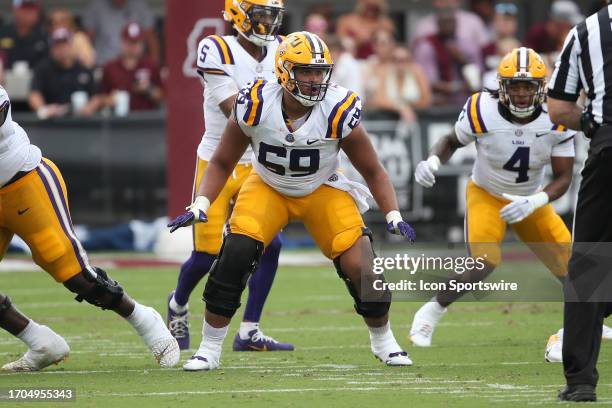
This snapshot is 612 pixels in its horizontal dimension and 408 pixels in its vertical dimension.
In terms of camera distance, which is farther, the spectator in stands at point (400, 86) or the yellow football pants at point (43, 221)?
the spectator in stands at point (400, 86)

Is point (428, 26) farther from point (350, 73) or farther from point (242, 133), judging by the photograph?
point (242, 133)

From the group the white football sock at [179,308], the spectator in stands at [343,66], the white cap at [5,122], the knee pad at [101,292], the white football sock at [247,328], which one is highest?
the white cap at [5,122]

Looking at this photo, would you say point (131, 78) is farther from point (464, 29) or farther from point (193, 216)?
point (193, 216)

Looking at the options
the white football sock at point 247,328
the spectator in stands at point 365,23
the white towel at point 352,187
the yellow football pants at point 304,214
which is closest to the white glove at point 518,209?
the white towel at point 352,187

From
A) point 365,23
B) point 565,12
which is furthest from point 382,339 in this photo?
point 365,23

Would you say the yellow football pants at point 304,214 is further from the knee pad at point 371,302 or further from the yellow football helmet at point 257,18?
the yellow football helmet at point 257,18

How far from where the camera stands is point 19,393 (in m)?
5.71

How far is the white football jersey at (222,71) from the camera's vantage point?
24.4 ft

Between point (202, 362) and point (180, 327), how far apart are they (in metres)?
1.04

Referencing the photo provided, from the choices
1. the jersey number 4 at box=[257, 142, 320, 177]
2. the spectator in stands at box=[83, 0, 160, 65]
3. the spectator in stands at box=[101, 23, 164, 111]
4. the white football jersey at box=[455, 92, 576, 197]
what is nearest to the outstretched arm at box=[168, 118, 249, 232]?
the jersey number 4 at box=[257, 142, 320, 177]

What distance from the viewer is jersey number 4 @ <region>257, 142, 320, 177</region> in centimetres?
640

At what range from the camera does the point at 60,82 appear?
13570mm

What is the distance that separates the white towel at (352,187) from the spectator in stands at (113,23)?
874cm

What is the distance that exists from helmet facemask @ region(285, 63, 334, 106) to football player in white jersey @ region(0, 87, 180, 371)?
1.23m
